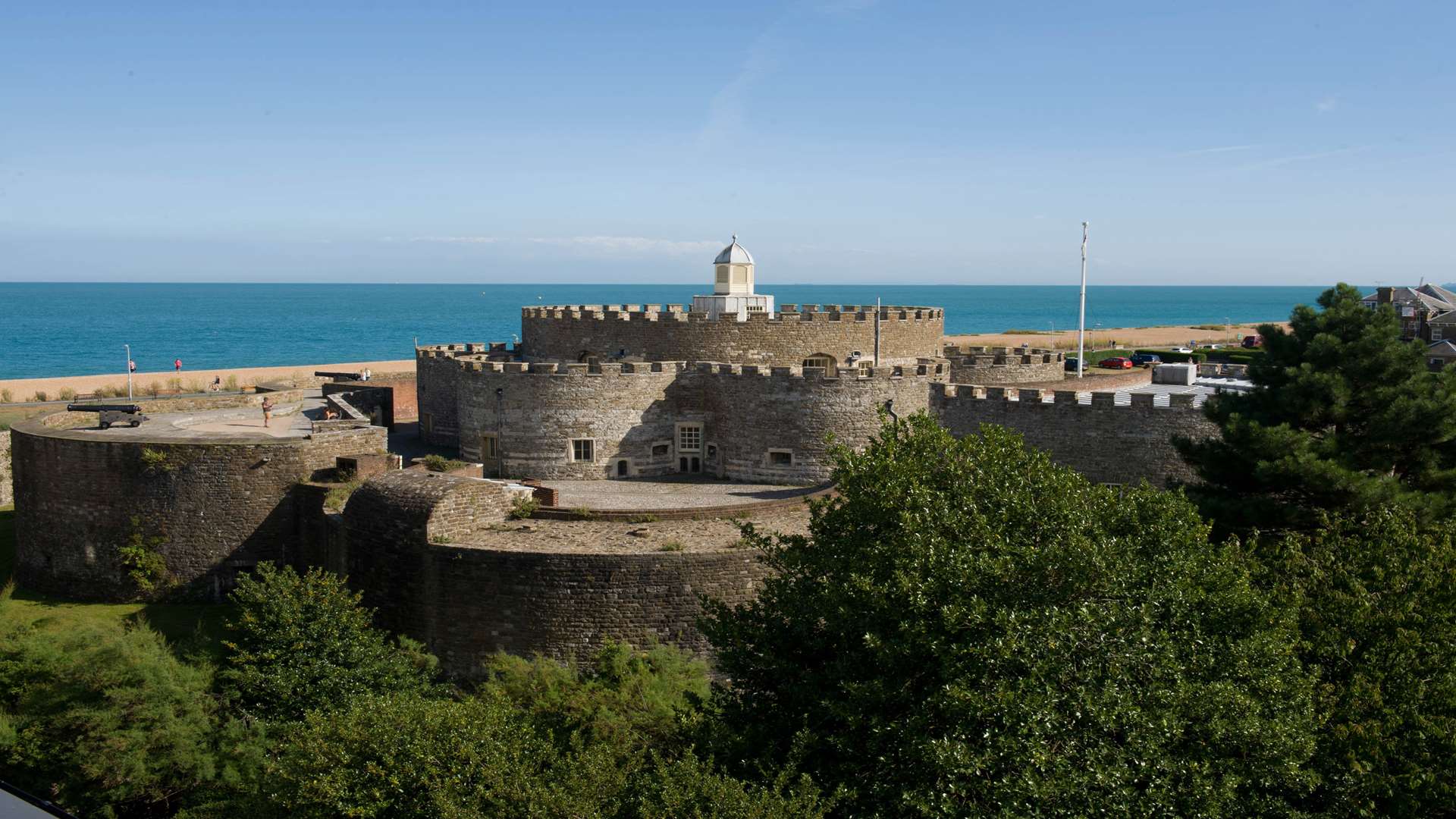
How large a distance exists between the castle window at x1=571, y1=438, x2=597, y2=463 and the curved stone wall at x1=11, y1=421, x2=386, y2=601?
6099 millimetres

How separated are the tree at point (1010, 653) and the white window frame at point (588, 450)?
13521mm

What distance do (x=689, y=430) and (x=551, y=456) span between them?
362cm

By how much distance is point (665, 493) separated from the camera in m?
25.5

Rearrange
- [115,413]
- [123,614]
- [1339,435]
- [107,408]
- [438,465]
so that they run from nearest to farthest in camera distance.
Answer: [1339,435], [123,614], [438,465], [115,413], [107,408]

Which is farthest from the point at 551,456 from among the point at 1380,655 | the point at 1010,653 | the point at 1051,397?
the point at 1380,655

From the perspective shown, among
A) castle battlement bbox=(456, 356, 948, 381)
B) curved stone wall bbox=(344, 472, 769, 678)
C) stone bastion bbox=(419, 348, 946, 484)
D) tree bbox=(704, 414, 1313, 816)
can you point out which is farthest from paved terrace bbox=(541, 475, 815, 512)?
tree bbox=(704, 414, 1313, 816)

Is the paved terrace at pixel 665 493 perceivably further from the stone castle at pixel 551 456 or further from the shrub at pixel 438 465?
the shrub at pixel 438 465

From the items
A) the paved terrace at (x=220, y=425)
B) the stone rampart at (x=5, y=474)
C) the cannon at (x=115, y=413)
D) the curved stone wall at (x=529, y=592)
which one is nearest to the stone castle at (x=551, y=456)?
the curved stone wall at (x=529, y=592)

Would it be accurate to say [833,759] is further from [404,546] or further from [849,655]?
[404,546]

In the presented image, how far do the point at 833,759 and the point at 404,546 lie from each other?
35.0 feet

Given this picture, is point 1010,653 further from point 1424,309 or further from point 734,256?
point 1424,309

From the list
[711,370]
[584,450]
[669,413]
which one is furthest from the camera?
[669,413]

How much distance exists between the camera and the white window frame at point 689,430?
2802cm

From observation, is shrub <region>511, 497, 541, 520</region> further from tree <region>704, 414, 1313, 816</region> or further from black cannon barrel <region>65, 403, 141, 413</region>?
black cannon barrel <region>65, 403, 141, 413</region>
